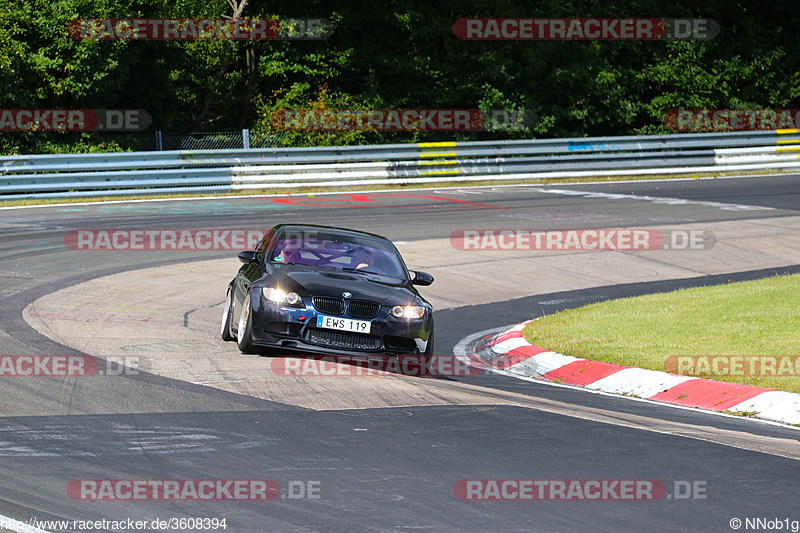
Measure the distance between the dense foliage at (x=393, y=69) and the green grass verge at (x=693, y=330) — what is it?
1835cm

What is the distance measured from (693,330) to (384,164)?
54.6ft

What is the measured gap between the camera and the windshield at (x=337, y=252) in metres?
11.1

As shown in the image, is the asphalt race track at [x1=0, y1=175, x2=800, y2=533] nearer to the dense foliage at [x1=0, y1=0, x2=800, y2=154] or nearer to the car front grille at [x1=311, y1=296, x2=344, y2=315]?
the car front grille at [x1=311, y1=296, x2=344, y2=315]

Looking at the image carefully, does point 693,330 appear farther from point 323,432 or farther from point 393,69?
point 393,69

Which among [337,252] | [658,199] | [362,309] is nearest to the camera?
[362,309]

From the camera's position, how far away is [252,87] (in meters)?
33.5

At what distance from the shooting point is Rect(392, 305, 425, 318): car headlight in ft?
33.1

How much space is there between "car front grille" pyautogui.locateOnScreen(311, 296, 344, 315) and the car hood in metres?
0.05

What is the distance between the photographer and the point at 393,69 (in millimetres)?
34406

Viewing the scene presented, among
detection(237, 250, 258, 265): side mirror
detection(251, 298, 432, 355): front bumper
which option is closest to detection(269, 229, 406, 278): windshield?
detection(237, 250, 258, 265): side mirror

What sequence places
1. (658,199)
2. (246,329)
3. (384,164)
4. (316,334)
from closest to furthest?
1. (316,334)
2. (246,329)
3. (658,199)
4. (384,164)

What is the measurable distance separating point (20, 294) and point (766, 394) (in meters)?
9.47

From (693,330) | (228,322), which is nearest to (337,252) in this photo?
(228,322)

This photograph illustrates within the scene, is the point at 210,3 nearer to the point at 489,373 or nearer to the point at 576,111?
the point at 576,111
